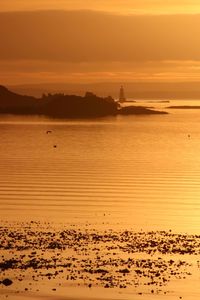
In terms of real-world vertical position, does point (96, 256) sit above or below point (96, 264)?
above

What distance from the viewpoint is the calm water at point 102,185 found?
41.7 metres

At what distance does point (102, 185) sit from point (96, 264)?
3114 cm

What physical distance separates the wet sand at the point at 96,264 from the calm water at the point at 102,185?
4082 millimetres

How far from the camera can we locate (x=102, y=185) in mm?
59531

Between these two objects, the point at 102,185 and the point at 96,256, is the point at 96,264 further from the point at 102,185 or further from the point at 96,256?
the point at 102,185

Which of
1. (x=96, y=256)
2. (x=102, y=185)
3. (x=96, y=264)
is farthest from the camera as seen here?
(x=102, y=185)

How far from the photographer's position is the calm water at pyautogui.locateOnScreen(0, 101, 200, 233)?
41.7 meters

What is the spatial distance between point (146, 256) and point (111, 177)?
37248 millimetres

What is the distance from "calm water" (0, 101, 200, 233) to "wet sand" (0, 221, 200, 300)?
161 inches

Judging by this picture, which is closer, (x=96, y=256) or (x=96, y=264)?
(x=96, y=264)

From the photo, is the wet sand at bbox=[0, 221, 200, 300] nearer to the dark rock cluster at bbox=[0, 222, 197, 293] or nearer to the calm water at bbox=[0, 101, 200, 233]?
the dark rock cluster at bbox=[0, 222, 197, 293]

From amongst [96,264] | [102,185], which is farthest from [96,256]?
[102,185]

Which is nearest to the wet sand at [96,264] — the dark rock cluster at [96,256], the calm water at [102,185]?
the dark rock cluster at [96,256]

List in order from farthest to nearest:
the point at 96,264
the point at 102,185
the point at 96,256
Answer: the point at 102,185 → the point at 96,256 → the point at 96,264
